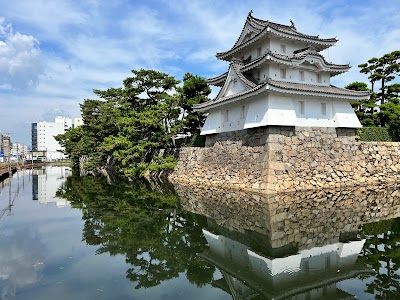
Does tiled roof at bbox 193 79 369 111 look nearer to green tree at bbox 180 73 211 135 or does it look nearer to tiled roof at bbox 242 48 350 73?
tiled roof at bbox 242 48 350 73

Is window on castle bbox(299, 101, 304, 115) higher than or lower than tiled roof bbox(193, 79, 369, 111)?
lower

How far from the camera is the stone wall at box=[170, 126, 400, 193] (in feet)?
52.3

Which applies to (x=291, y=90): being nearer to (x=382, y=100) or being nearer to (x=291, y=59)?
(x=291, y=59)

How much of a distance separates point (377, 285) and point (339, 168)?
13022 mm

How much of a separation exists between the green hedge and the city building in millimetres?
1657

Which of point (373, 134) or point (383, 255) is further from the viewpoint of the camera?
point (373, 134)

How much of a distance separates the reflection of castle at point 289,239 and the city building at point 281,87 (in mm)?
4949

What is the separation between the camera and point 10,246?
7879 millimetres

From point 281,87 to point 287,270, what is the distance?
1176 centimetres

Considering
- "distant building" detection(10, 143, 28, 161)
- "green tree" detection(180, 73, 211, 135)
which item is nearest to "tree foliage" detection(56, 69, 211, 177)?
"green tree" detection(180, 73, 211, 135)

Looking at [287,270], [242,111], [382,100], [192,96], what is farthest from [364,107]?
[287,270]

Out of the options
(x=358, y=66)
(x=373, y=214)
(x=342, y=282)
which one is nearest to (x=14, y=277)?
(x=342, y=282)

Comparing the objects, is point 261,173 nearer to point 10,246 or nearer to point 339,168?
point 339,168

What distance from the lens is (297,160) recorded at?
1652 centimetres
